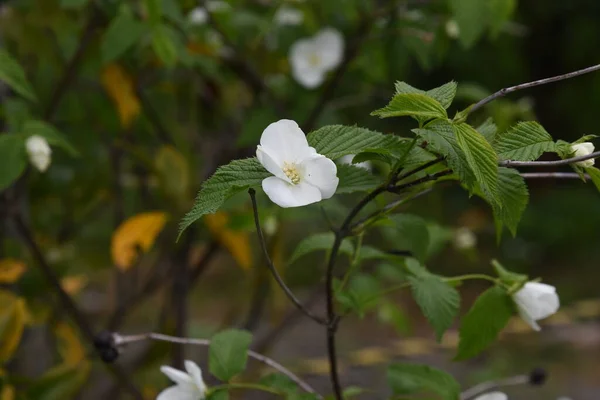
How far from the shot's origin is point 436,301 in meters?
0.67

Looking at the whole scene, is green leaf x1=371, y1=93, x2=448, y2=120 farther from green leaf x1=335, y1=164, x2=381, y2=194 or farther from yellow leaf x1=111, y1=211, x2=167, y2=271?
yellow leaf x1=111, y1=211, x2=167, y2=271

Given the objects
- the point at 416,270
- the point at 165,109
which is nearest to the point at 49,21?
the point at 165,109

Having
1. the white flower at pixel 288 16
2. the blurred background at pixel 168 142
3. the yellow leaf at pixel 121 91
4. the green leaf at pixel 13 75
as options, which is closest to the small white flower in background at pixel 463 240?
the blurred background at pixel 168 142

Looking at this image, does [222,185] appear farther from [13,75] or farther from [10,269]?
[10,269]

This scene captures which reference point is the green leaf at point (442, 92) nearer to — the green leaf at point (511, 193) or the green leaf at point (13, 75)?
the green leaf at point (511, 193)

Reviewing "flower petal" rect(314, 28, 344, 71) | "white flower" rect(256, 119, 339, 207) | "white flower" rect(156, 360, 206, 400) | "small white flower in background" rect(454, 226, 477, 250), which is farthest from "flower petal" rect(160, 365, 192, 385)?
"small white flower in background" rect(454, 226, 477, 250)

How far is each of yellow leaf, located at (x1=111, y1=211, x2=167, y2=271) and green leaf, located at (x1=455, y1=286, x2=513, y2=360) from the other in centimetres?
62

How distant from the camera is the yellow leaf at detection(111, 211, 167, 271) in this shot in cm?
116

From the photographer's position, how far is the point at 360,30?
1264mm

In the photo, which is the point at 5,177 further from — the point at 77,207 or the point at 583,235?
the point at 583,235

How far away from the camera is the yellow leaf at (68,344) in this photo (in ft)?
4.46

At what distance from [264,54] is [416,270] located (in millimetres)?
869

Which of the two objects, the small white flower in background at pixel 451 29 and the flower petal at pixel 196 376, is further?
the small white flower in background at pixel 451 29

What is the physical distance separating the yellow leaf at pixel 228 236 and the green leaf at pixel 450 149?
2.42 ft
